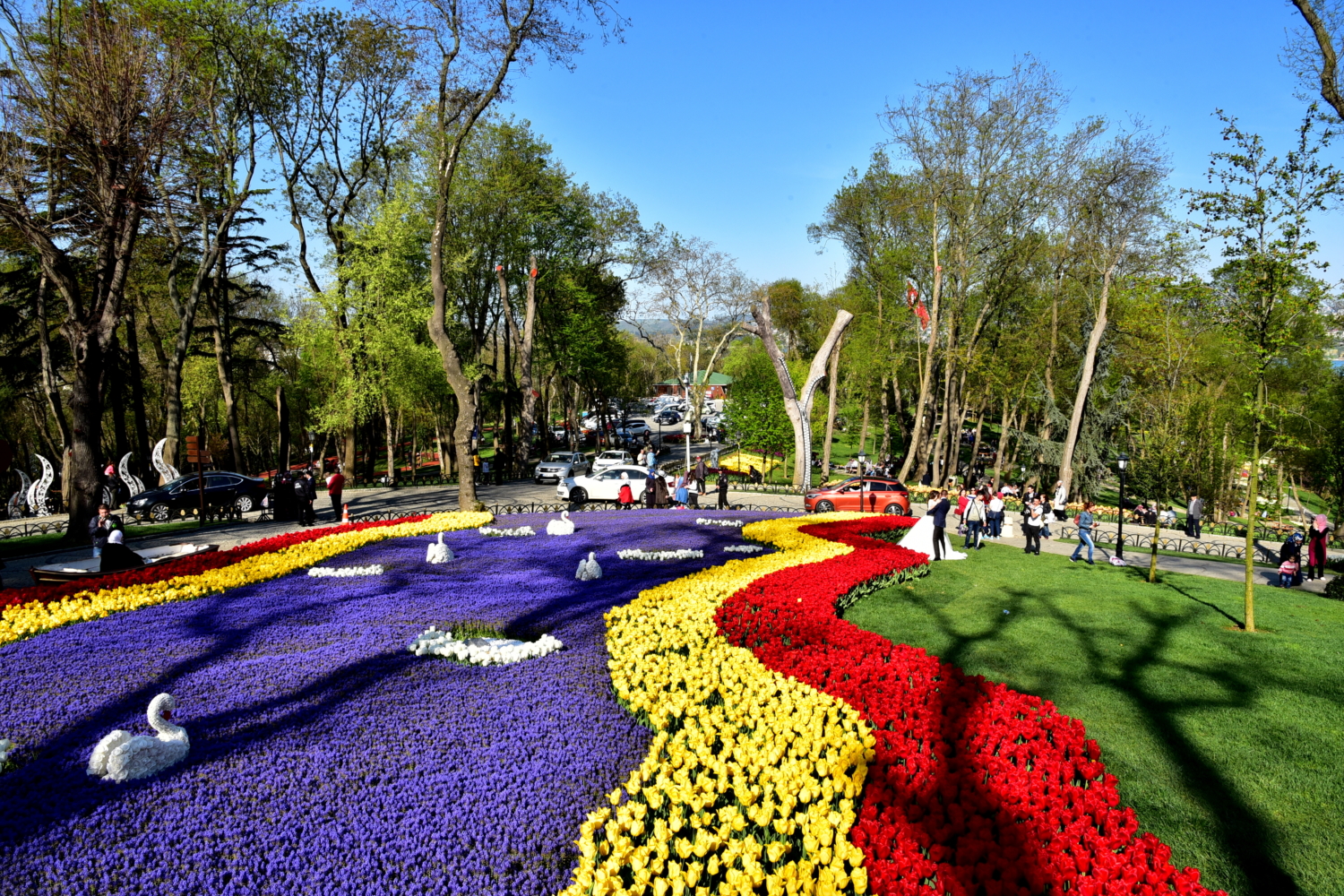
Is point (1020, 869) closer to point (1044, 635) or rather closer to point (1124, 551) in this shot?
point (1044, 635)

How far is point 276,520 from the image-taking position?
776 inches

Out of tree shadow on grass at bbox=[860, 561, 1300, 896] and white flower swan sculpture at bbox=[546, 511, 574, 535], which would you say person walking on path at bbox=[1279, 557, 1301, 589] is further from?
white flower swan sculpture at bbox=[546, 511, 574, 535]

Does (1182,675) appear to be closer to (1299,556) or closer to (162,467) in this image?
(1299,556)

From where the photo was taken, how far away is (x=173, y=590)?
948cm

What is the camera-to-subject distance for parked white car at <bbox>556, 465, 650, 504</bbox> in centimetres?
2336

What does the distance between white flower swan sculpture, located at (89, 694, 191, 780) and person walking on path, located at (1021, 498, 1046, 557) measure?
16.3 m

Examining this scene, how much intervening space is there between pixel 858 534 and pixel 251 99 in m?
24.7

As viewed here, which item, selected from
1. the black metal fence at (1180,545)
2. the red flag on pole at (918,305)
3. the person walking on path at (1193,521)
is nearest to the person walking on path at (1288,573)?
the black metal fence at (1180,545)

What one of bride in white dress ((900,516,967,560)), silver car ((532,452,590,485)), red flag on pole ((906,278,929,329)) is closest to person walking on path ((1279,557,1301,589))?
bride in white dress ((900,516,967,560))

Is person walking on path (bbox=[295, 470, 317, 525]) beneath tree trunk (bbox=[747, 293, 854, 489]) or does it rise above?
beneath

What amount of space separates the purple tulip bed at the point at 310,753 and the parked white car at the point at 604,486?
560 inches

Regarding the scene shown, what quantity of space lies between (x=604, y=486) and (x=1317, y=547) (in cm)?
1857

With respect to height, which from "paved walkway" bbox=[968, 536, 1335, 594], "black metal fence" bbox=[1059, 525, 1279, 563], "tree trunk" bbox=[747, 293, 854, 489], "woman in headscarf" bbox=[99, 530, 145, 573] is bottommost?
"black metal fence" bbox=[1059, 525, 1279, 563]

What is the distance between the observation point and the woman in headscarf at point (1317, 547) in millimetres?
14125
